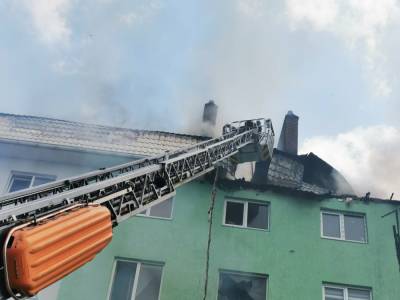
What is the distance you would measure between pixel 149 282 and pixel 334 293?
4.75m

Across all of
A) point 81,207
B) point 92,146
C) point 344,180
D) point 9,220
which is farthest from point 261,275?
point 344,180

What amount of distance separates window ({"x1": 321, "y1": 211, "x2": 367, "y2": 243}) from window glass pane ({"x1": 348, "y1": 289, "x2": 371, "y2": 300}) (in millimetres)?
1349

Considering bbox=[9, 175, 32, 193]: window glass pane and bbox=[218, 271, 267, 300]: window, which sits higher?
bbox=[9, 175, 32, 193]: window glass pane

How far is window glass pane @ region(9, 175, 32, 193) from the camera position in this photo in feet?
36.3

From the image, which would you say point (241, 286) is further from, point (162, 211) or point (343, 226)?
point (343, 226)

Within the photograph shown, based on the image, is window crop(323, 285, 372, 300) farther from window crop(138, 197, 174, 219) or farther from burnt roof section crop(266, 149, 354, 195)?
burnt roof section crop(266, 149, 354, 195)

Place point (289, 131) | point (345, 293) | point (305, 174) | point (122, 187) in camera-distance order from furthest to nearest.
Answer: point (289, 131)
point (305, 174)
point (345, 293)
point (122, 187)

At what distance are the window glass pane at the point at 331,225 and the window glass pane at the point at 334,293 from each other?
4.86ft

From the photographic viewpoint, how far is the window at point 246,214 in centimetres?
1096

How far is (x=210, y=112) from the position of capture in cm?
1694

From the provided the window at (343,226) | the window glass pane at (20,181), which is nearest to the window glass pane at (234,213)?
the window at (343,226)

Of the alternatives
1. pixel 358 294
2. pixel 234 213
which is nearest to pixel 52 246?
pixel 234 213

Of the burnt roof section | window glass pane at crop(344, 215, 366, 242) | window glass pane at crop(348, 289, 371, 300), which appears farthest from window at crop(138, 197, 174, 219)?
the burnt roof section

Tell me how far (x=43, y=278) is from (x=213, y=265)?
6.98m
